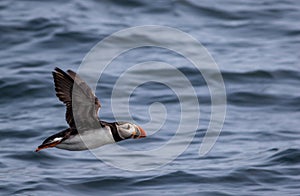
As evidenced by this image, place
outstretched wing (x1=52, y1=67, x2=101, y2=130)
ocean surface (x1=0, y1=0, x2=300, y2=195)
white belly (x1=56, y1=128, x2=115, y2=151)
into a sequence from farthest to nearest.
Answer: ocean surface (x1=0, y1=0, x2=300, y2=195), white belly (x1=56, y1=128, x2=115, y2=151), outstretched wing (x1=52, y1=67, x2=101, y2=130)

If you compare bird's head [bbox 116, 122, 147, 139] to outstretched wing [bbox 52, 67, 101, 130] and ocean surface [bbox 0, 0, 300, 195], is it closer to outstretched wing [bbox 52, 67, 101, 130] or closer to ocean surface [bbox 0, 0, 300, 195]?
outstretched wing [bbox 52, 67, 101, 130]

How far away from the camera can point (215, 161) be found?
438 inches

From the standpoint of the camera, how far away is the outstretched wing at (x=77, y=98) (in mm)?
7793

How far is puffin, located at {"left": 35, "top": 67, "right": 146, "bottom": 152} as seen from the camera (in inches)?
308

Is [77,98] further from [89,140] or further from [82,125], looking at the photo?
[89,140]

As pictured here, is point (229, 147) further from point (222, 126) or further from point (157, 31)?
point (157, 31)

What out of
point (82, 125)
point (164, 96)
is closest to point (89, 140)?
point (82, 125)

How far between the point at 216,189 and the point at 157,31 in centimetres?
641

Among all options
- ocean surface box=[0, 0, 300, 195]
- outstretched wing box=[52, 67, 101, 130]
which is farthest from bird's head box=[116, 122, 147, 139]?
ocean surface box=[0, 0, 300, 195]

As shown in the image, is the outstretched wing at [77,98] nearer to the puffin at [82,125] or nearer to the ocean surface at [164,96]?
the puffin at [82,125]

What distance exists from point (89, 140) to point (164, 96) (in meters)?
5.59

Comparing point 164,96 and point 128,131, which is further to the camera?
point 164,96

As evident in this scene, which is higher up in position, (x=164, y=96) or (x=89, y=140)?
(x=164, y=96)

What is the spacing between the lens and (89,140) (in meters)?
7.98
